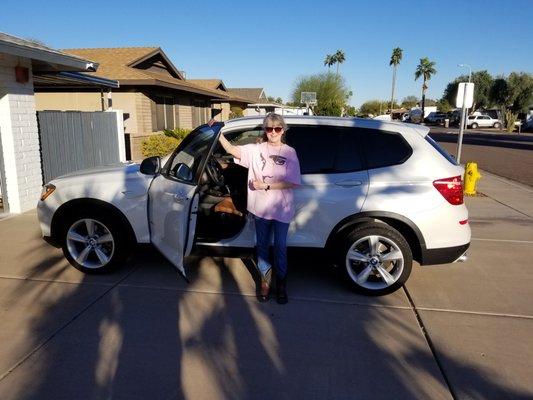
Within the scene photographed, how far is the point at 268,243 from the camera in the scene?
4.03 m

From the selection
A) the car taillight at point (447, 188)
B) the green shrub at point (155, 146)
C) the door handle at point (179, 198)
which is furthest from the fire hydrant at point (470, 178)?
the green shrub at point (155, 146)

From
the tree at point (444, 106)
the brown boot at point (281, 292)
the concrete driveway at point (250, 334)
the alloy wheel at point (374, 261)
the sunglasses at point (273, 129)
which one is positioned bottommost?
the concrete driveway at point (250, 334)

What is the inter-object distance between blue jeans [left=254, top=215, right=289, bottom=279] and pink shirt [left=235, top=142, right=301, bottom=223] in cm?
8

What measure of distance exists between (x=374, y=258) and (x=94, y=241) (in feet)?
9.39

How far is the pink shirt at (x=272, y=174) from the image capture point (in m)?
3.75

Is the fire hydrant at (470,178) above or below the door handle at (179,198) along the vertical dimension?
below

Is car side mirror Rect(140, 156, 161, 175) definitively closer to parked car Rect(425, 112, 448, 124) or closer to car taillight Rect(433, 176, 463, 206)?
car taillight Rect(433, 176, 463, 206)

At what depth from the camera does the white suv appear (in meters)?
4.06

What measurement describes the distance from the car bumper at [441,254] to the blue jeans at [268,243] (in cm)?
132

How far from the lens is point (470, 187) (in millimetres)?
10188

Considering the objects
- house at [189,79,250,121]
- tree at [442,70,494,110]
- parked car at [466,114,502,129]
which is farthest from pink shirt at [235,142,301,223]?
tree at [442,70,494,110]

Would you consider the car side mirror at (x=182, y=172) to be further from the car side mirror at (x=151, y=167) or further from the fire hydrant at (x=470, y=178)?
the fire hydrant at (x=470, y=178)

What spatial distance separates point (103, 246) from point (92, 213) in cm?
39

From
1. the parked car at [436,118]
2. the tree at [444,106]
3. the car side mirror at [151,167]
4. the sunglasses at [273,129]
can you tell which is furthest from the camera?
the tree at [444,106]
